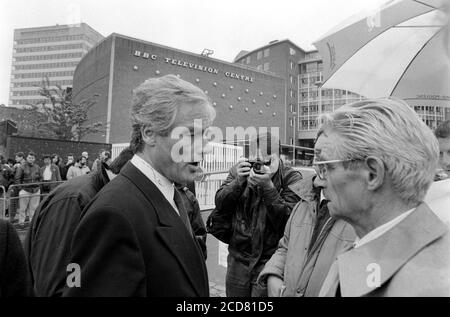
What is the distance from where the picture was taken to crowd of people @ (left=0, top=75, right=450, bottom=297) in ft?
3.44

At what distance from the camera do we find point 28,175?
906cm

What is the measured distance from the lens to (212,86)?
124 ft

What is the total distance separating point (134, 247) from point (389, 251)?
0.86m

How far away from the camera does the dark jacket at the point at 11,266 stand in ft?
4.20

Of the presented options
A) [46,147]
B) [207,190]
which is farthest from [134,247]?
[46,147]

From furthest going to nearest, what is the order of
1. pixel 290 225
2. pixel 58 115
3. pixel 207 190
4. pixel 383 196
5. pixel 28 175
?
pixel 58 115 → pixel 207 190 → pixel 28 175 → pixel 290 225 → pixel 383 196

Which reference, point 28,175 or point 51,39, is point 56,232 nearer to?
point 28,175

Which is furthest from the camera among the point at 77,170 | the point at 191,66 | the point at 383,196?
the point at 191,66

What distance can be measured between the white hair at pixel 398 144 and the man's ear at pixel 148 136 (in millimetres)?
811

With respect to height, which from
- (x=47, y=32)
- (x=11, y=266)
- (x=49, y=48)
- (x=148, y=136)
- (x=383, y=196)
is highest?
(x=49, y=48)

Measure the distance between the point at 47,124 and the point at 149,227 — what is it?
69.5 feet

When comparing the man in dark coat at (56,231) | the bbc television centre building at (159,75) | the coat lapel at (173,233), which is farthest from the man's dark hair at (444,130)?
the bbc television centre building at (159,75)
